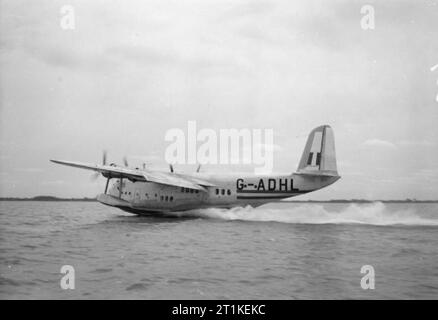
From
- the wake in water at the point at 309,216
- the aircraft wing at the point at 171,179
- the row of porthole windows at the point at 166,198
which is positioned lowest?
the wake in water at the point at 309,216

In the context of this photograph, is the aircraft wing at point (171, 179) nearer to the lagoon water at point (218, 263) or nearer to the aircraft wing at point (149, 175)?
the aircraft wing at point (149, 175)

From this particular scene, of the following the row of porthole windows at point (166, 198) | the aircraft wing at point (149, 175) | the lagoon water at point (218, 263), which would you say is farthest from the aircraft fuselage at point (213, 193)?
the lagoon water at point (218, 263)

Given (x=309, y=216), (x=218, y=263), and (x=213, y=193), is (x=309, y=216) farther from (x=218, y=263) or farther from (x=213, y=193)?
(x=218, y=263)

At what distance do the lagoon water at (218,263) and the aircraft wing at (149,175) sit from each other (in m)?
7.47

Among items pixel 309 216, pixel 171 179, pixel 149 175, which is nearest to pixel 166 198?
pixel 171 179

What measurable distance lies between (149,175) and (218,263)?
19380 millimetres

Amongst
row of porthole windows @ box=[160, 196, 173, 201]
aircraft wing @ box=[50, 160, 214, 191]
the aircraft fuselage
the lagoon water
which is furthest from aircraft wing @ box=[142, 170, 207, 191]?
the lagoon water

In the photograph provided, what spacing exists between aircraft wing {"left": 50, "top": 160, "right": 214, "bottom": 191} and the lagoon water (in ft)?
24.5

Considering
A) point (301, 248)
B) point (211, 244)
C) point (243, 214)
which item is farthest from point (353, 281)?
point (243, 214)

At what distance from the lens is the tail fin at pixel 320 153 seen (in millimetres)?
29672

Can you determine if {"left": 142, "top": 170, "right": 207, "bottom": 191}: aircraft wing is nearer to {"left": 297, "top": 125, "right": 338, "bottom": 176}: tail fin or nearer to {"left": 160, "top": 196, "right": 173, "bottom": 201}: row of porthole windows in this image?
{"left": 160, "top": 196, "right": 173, "bottom": 201}: row of porthole windows

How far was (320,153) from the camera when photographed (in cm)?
3006
